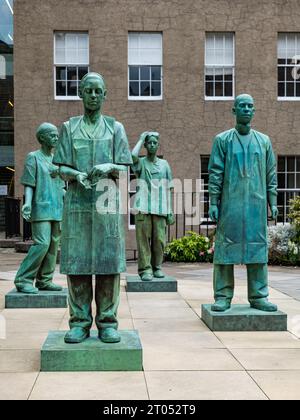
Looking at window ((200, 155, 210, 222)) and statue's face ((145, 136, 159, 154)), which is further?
window ((200, 155, 210, 222))

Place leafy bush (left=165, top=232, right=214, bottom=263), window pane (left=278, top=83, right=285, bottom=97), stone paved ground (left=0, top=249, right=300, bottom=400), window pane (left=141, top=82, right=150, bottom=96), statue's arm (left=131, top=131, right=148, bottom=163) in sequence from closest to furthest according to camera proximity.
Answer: stone paved ground (left=0, top=249, right=300, bottom=400), statue's arm (left=131, top=131, right=148, bottom=163), leafy bush (left=165, top=232, right=214, bottom=263), window pane (left=141, top=82, right=150, bottom=96), window pane (left=278, top=83, right=285, bottom=97)

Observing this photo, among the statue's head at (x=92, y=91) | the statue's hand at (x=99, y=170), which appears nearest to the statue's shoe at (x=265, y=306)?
the statue's hand at (x=99, y=170)

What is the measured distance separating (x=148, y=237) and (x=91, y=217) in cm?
496

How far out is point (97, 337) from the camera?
226 inches

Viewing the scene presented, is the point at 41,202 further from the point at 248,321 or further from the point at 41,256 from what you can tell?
the point at 248,321

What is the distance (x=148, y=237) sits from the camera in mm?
10406

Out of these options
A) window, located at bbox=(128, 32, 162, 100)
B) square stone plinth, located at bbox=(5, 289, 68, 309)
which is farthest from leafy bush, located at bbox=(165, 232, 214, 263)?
square stone plinth, located at bbox=(5, 289, 68, 309)

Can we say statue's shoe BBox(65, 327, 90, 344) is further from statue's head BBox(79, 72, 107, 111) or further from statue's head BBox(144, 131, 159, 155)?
statue's head BBox(144, 131, 159, 155)

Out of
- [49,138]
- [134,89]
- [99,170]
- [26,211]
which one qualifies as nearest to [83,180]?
[99,170]

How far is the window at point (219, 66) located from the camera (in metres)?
20.1

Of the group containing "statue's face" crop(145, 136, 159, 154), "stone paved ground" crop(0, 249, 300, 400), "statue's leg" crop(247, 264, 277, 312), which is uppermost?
"statue's face" crop(145, 136, 159, 154)

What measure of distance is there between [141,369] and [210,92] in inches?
620

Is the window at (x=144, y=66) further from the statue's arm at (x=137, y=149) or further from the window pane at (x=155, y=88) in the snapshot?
the statue's arm at (x=137, y=149)

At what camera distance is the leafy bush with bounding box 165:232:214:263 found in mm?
16641
